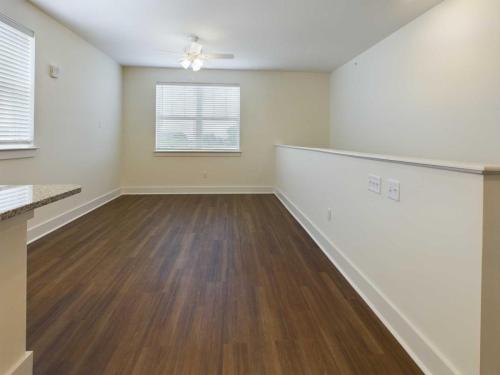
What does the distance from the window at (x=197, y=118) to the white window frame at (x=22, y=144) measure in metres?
3.30

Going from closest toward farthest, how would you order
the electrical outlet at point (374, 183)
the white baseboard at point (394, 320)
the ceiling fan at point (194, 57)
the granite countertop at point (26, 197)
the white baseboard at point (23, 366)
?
the granite countertop at point (26, 197), the white baseboard at point (23, 366), the white baseboard at point (394, 320), the electrical outlet at point (374, 183), the ceiling fan at point (194, 57)

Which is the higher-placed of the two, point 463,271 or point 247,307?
point 463,271

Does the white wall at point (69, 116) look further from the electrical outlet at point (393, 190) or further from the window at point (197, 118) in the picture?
the electrical outlet at point (393, 190)

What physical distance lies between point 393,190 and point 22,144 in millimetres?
3550

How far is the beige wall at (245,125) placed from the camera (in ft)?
22.6

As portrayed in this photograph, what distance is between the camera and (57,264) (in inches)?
118

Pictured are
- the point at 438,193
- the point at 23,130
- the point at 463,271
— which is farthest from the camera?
the point at 23,130

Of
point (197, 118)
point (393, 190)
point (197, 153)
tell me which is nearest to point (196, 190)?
point (197, 153)

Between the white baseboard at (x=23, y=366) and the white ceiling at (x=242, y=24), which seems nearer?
the white baseboard at (x=23, y=366)

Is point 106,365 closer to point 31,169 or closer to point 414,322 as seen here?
point 414,322

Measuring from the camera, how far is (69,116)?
456 centimetres

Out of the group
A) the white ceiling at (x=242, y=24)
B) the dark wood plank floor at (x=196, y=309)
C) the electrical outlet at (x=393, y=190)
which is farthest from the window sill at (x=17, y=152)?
the electrical outlet at (x=393, y=190)

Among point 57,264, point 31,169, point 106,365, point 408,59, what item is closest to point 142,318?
point 106,365

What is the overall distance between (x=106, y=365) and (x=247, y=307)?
0.90 metres
